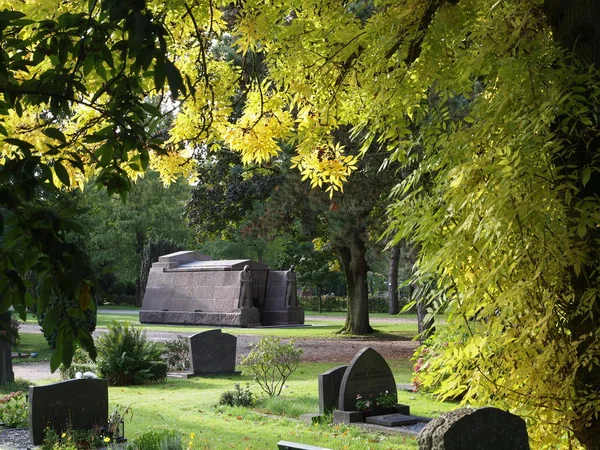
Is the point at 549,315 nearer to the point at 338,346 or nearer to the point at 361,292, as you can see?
the point at 338,346

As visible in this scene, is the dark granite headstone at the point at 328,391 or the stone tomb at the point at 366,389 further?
the dark granite headstone at the point at 328,391

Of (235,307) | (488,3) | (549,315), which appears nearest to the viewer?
(549,315)

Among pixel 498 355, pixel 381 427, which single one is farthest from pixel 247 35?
pixel 381 427

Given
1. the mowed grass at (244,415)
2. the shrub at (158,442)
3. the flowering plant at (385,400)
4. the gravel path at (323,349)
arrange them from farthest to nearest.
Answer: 1. the gravel path at (323,349)
2. the flowering plant at (385,400)
3. the mowed grass at (244,415)
4. the shrub at (158,442)

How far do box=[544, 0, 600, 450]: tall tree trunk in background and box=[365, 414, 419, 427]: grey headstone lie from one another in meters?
6.23

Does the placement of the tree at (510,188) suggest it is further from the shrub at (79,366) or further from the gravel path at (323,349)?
the gravel path at (323,349)

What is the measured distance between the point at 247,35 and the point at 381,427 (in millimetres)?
6529

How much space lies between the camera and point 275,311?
38000 millimetres

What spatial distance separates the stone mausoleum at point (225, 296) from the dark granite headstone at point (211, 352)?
16.9m

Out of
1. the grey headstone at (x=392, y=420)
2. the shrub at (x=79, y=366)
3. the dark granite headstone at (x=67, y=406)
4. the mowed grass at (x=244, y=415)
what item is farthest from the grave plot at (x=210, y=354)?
the dark granite headstone at (x=67, y=406)

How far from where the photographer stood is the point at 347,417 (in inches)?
474

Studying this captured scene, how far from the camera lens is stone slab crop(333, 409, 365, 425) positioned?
12.0 metres

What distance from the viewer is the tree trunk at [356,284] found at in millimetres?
30594

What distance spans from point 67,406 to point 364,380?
4.65 meters
